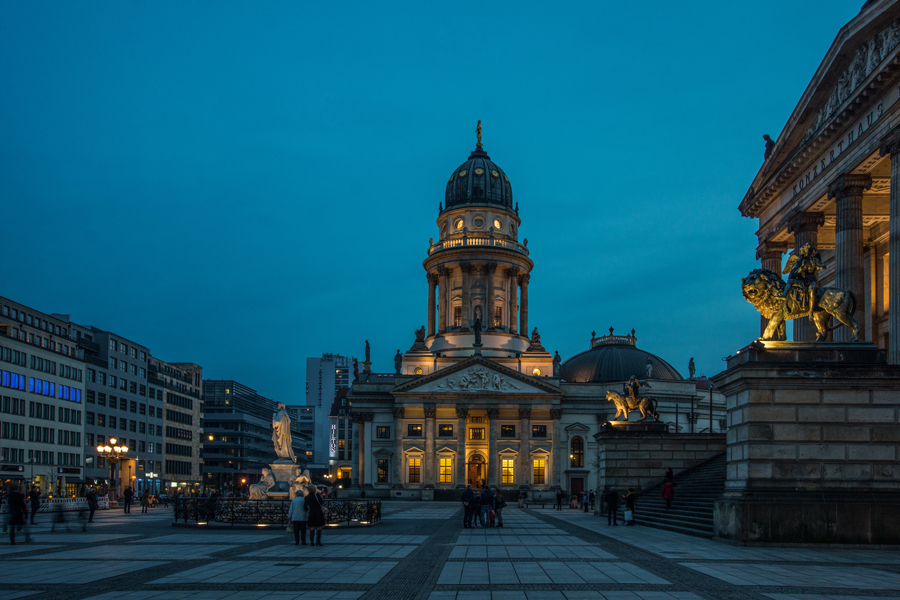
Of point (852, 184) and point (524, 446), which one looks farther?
point (524, 446)

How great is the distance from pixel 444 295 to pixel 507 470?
25.3m

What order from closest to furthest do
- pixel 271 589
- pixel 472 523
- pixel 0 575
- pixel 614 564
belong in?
1. pixel 271 589
2. pixel 0 575
3. pixel 614 564
4. pixel 472 523

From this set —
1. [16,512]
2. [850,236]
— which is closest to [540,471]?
[850,236]

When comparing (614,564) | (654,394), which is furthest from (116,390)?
(614,564)

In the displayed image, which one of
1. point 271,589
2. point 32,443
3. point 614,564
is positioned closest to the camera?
point 271,589

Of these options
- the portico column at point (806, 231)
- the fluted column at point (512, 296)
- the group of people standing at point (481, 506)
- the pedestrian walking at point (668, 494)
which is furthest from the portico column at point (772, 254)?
the fluted column at point (512, 296)

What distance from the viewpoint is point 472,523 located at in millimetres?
39000

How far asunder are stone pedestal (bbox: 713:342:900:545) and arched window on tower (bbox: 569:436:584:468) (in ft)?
251

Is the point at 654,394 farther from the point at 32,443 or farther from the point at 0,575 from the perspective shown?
the point at 0,575

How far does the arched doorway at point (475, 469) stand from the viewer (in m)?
99.1

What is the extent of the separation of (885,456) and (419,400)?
7636 cm

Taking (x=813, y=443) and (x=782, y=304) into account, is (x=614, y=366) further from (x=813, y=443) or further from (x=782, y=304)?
(x=813, y=443)

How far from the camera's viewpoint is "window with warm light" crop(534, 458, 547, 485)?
3856 inches

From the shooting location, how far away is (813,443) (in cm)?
2377
